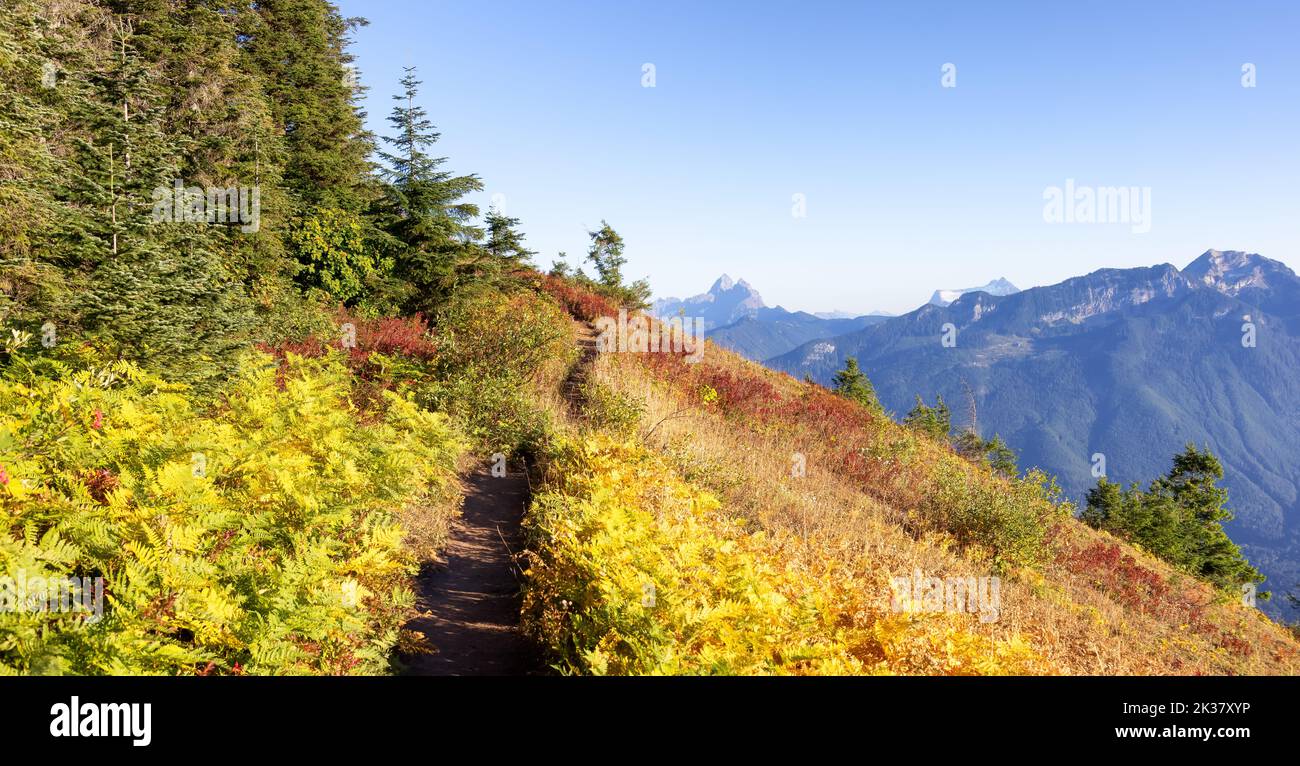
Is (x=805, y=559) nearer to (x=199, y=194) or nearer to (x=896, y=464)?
(x=896, y=464)

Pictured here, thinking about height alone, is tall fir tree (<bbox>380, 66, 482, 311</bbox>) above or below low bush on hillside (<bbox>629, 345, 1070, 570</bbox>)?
above

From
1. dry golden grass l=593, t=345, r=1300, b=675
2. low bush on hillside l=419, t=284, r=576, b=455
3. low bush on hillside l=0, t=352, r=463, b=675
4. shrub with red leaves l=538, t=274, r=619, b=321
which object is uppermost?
shrub with red leaves l=538, t=274, r=619, b=321

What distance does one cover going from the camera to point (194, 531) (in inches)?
131

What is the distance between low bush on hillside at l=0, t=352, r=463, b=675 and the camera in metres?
2.70

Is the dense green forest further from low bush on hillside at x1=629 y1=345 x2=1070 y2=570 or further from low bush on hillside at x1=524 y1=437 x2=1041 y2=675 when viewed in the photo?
low bush on hillside at x1=629 y1=345 x2=1070 y2=570

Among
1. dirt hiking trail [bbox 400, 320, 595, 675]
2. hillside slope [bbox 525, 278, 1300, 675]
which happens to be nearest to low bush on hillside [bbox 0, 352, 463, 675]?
dirt hiking trail [bbox 400, 320, 595, 675]

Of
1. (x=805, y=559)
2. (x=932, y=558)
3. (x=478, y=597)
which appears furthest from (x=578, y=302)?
(x=478, y=597)

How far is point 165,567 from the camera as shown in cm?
307

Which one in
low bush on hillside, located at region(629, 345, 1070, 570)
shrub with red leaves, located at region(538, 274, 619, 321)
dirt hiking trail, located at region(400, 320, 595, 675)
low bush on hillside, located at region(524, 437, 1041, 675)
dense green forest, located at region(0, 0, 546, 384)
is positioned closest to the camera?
low bush on hillside, located at region(524, 437, 1041, 675)

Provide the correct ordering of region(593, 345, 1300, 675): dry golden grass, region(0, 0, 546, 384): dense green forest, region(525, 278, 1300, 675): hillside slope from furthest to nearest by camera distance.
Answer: region(0, 0, 546, 384): dense green forest → region(593, 345, 1300, 675): dry golden grass → region(525, 278, 1300, 675): hillside slope

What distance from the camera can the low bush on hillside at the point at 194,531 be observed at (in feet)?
8.84

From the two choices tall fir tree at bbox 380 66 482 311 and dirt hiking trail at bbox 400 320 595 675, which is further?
tall fir tree at bbox 380 66 482 311

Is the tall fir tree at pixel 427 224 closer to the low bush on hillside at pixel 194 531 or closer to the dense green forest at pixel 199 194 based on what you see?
the dense green forest at pixel 199 194
